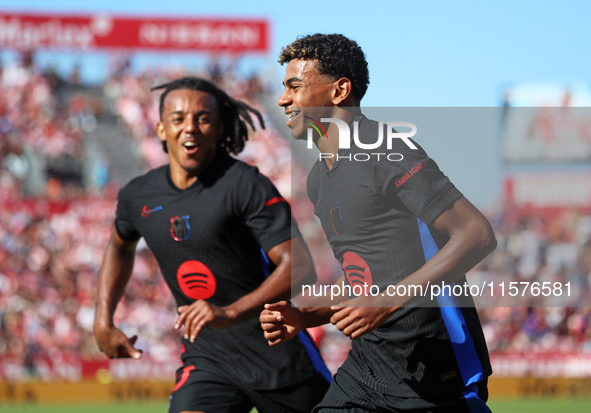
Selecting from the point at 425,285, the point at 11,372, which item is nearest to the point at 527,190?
the point at 11,372

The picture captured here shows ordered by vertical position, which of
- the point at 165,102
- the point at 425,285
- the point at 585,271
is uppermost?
the point at 165,102

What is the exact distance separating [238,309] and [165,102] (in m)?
1.63

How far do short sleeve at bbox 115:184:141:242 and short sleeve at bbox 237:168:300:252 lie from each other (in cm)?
81

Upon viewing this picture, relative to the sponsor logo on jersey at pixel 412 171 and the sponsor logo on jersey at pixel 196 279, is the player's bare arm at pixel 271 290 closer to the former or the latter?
the sponsor logo on jersey at pixel 196 279

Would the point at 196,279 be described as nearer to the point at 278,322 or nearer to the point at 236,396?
the point at 236,396

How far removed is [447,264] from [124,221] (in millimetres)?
2628

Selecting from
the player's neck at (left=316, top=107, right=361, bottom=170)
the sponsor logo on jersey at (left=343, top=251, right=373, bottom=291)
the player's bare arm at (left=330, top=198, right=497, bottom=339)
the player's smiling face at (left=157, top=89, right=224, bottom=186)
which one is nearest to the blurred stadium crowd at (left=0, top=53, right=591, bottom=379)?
the player's smiling face at (left=157, top=89, right=224, bottom=186)

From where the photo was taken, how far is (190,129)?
200 inches

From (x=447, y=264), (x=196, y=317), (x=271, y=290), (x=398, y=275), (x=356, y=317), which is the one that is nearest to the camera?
(x=356, y=317)

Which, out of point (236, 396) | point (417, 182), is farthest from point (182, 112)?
point (417, 182)

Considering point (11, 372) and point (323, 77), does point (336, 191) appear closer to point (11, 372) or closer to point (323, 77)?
point (323, 77)

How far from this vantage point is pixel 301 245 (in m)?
4.83

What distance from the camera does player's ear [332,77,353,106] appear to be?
12.6 feet

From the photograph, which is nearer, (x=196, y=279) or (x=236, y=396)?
(x=236, y=396)
